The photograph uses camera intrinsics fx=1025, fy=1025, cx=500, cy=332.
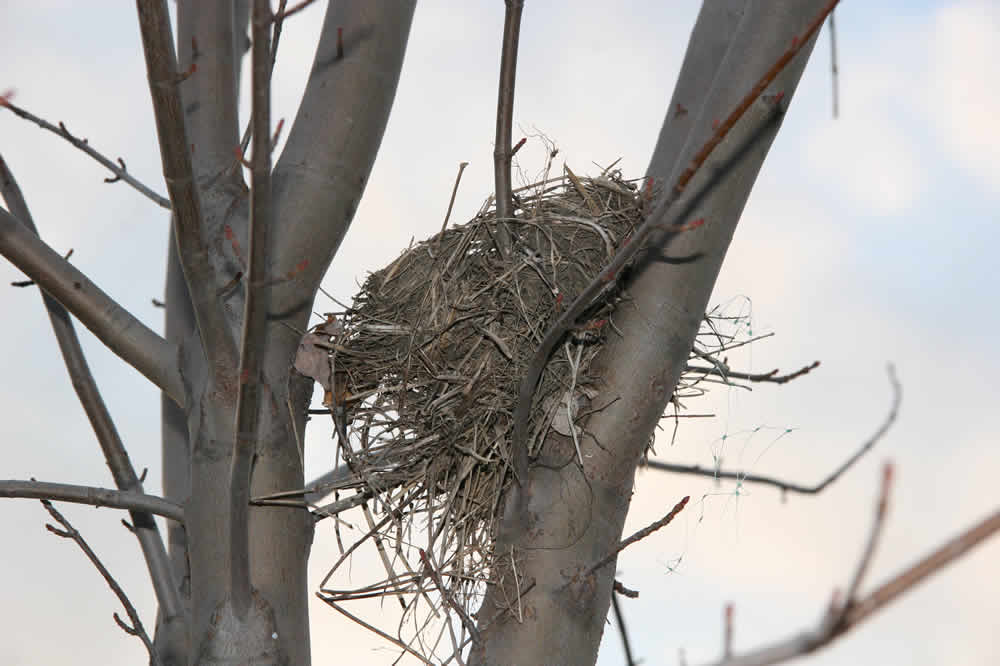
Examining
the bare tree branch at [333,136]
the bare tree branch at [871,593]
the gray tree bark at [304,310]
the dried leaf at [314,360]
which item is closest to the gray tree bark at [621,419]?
the gray tree bark at [304,310]

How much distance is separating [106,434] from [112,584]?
1.45 ft

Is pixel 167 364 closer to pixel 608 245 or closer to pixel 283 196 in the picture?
pixel 283 196

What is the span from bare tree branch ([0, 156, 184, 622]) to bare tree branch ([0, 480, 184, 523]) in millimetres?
448

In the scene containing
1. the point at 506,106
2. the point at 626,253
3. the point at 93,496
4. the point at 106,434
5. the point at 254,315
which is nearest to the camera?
the point at 626,253

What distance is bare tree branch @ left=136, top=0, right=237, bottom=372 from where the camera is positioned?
5.72 feet

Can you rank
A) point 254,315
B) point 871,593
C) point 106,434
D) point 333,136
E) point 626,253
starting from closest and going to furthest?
point 871,593, point 626,253, point 254,315, point 333,136, point 106,434

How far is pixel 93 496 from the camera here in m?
2.38

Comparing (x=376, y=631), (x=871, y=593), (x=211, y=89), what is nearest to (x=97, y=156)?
(x=211, y=89)

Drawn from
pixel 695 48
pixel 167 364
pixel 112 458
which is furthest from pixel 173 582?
pixel 695 48

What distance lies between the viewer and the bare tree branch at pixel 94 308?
239cm

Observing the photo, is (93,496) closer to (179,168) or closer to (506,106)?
(179,168)

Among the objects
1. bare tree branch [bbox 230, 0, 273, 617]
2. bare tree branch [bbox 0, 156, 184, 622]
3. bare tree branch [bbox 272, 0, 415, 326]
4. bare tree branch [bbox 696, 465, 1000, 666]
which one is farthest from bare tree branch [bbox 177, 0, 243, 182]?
bare tree branch [bbox 696, 465, 1000, 666]

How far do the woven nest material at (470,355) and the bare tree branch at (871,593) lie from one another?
1265 millimetres

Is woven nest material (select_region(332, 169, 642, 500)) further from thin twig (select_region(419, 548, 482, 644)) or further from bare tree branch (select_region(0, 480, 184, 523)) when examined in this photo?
bare tree branch (select_region(0, 480, 184, 523))
